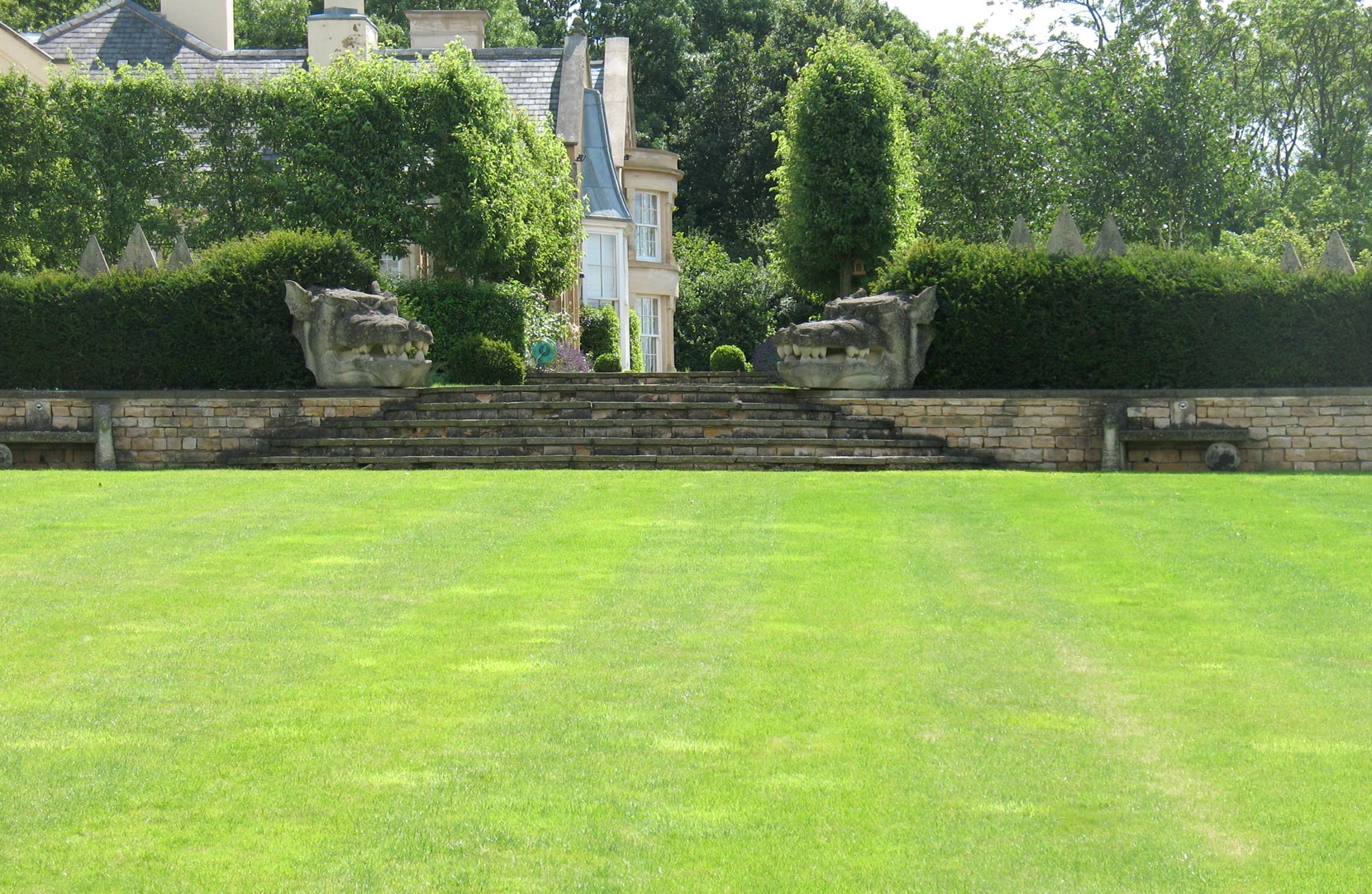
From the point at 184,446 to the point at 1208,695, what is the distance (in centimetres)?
1558

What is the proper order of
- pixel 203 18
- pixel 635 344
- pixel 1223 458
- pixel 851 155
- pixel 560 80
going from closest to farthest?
pixel 1223 458
pixel 851 155
pixel 560 80
pixel 635 344
pixel 203 18

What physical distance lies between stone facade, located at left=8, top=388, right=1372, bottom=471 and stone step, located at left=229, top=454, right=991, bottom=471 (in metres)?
1.31

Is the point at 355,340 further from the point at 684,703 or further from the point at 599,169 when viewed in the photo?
the point at 599,169

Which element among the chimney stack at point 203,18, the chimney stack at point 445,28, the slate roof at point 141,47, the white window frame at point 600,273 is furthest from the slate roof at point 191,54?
the white window frame at point 600,273

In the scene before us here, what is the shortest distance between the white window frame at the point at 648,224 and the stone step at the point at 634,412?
60.2 feet

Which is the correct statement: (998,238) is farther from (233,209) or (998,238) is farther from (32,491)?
(32,491)

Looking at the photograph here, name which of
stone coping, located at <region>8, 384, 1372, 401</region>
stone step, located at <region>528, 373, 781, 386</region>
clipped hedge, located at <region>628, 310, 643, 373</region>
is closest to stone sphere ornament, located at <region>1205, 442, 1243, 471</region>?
stone coping, located at <region>8, 384, 1372, 401</region>

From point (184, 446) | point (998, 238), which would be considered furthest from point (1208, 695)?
point (998, 238)

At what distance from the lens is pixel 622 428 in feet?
61.3

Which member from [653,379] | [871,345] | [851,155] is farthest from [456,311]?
[851,155]

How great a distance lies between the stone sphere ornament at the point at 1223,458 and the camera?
18.5 meters

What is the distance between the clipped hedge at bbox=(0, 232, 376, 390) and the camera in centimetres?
2055

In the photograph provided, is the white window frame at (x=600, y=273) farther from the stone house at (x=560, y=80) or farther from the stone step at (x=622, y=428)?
the stone step at (x=622, y=428)

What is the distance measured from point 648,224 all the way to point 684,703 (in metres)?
31.8
